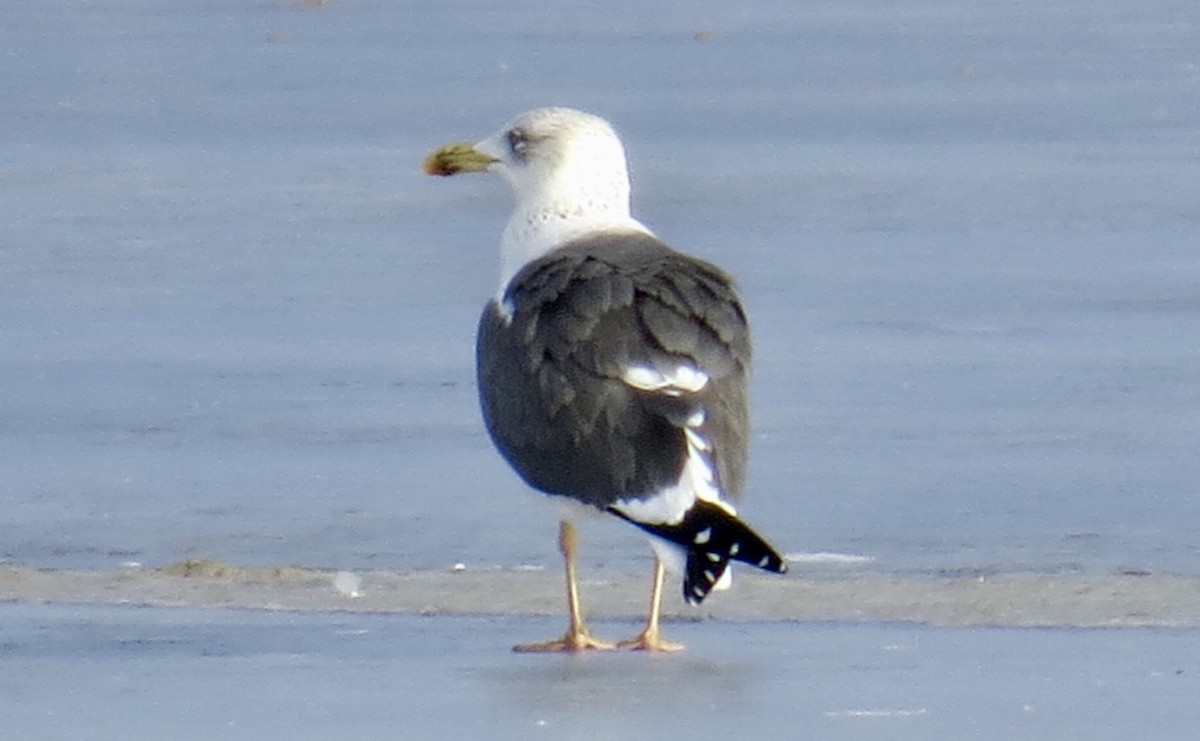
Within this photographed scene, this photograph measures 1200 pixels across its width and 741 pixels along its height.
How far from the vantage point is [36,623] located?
6.65 m

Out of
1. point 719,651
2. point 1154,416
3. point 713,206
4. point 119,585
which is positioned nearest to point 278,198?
point 713,206

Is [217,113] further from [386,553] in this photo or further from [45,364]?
[386,553]

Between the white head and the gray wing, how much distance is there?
16.5 inches

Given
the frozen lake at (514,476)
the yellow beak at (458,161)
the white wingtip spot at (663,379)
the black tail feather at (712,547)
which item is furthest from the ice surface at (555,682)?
the yellow beak at (458,161)

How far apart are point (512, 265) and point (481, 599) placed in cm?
80

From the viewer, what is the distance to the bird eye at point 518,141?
Result: 24.2ft

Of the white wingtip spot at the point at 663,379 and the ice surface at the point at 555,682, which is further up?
the white wingtip spot at the point at 663,379

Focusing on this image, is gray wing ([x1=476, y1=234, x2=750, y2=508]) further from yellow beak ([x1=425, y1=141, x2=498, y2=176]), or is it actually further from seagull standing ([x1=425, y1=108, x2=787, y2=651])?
yellow beak ([x1=425, y1=141, x2=498, y2=176])

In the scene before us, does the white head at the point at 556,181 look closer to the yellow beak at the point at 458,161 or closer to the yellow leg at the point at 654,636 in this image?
the yellow beak at the point at 458,161

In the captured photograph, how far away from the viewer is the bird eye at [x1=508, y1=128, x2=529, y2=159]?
24.2 feet

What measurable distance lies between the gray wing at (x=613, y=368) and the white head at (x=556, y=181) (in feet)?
1.38

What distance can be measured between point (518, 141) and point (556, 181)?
0.70 feet

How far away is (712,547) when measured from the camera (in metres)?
5.92

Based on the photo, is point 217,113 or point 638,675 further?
point 217,113
